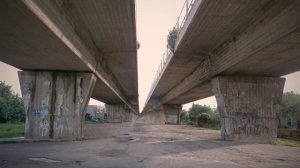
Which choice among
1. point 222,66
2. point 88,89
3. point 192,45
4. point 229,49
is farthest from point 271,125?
point 88,89

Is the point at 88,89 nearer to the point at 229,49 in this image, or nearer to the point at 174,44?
the point at 174,44

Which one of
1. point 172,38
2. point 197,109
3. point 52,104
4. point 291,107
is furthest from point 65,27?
point 197,109

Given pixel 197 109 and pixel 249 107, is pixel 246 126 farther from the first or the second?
pixel 197 109

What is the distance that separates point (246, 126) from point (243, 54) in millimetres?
6060

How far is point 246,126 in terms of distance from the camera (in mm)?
17250

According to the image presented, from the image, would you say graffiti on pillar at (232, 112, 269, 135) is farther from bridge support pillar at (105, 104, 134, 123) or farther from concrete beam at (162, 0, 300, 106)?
bridge support pillar at (105, 104, 134, 123)

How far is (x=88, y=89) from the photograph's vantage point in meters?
16.5

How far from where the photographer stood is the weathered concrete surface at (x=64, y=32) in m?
8.12

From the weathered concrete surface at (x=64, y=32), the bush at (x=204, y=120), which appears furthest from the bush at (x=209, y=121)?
the weathered concrete surface at (x=64, y=32)

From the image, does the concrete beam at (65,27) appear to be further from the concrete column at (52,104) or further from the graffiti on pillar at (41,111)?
the graffiti on pillar at (41,111)

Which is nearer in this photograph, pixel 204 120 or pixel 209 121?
pixel 209 121

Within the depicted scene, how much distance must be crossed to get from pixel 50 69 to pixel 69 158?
823 centimetres

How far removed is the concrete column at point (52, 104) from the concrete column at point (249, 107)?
9.53 meters

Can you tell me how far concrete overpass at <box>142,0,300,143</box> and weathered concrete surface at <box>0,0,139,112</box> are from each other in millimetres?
3314
